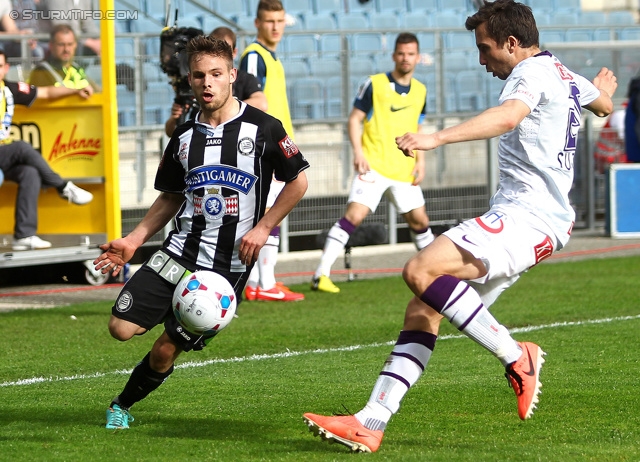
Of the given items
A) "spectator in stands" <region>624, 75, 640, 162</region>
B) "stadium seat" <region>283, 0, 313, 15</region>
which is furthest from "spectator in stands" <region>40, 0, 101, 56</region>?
"stadium seat" <region>283, 0, 313, 15</region>

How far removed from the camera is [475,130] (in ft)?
15.4

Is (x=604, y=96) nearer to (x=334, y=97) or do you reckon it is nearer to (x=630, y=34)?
(x=334, y=97)

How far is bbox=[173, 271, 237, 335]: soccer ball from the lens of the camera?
5.25 meters

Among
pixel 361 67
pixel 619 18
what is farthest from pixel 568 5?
pixel 361 67

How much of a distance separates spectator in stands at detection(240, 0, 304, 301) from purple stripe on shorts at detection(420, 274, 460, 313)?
5399mm

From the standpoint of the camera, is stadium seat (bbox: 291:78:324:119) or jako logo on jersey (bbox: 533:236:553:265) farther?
stadium seat (bbox: 291:78:324:119)

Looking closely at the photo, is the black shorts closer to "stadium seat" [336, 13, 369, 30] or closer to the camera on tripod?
the camera on tripod

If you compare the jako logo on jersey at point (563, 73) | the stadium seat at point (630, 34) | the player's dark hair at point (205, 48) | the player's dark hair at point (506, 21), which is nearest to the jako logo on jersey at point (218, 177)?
the player's dark hair at point (205, 48)

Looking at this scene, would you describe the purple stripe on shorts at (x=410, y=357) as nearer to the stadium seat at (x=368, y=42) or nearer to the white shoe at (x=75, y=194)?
the white shoe at (x=75, y=194)

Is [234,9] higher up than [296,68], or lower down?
higher up

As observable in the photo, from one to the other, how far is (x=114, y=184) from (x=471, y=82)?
7.76 metres

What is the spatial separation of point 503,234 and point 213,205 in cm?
142

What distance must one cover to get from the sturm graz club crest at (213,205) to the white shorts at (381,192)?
5612mm

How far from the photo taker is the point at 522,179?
5184 mm
